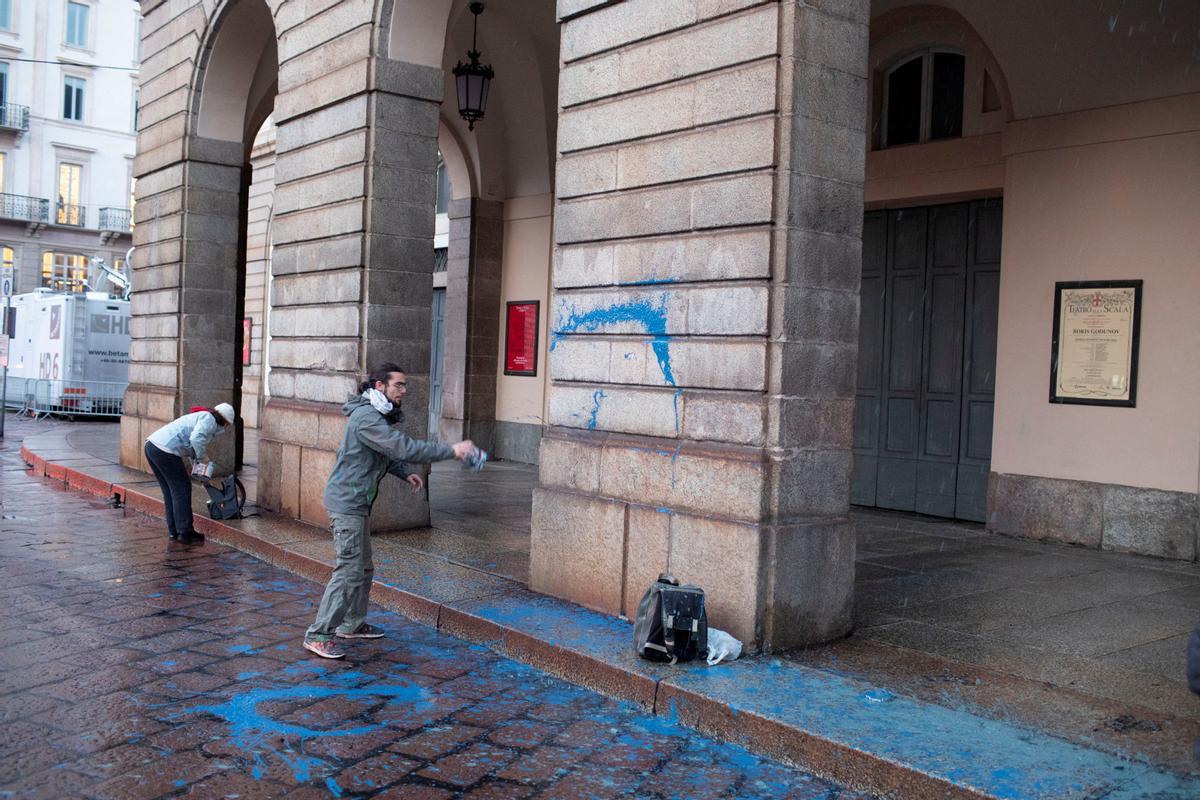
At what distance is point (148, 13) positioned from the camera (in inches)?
610

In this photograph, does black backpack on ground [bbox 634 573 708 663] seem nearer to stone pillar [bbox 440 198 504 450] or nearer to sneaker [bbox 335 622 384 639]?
sneaker [bbox 335 622 384 639]

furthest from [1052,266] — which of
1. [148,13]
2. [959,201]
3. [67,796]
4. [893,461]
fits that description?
[148,13]

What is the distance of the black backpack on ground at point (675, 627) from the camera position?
19.3ft

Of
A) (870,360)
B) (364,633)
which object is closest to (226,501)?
(364,633)

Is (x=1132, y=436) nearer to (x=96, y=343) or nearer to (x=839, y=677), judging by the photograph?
(x=839, y=677)

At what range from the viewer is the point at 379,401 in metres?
6.57

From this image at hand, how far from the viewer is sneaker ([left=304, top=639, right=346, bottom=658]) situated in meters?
6.34

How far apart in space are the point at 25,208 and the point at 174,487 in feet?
130

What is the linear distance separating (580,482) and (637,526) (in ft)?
2.25

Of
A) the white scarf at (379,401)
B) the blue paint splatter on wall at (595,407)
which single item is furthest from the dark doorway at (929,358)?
the white scarf at (379,401)

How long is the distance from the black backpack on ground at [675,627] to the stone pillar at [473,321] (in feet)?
35.9

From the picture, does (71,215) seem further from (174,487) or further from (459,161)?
(174,487)

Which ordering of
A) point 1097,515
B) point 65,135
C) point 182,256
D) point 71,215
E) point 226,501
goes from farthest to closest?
1. point 71,215
2. point 65,135
3. point 182,256
4. point 226,501
5. point 1097,515

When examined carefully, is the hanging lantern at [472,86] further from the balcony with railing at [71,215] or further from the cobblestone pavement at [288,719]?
the balcony with railing at [71,215]
